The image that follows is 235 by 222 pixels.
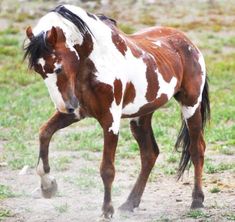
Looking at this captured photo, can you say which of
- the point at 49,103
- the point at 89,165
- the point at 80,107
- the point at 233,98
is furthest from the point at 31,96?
the point at 80,107

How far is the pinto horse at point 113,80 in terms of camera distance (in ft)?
21.2

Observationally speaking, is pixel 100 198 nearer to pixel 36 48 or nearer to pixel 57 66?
pixel 57 66

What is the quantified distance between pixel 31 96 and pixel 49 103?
2.80 feet

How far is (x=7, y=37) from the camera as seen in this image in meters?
22.8

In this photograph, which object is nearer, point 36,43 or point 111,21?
point 36,43

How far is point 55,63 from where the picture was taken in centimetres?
641

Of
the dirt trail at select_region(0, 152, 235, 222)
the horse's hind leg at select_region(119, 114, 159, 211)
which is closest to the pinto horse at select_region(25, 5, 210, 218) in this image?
the horse's hind leg at select_region(119, 114, 159, 211)

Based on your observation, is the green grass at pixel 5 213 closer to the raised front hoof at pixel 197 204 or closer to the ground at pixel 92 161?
the ground at pixel 92 161

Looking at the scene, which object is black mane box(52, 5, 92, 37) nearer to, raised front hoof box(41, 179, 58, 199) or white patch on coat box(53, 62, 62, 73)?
white patch on coat box(53, 62, 62, 73)

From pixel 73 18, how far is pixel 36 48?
0.51m

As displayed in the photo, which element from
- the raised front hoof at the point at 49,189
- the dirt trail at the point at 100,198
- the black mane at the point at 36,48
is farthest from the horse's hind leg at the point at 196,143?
the black mane at the point at 36,48

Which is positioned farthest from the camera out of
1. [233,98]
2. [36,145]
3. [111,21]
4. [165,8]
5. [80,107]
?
[165,8]

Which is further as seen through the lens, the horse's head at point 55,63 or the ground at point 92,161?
the ground at point 92,161

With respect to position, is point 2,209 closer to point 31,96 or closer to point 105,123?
point 105,123
